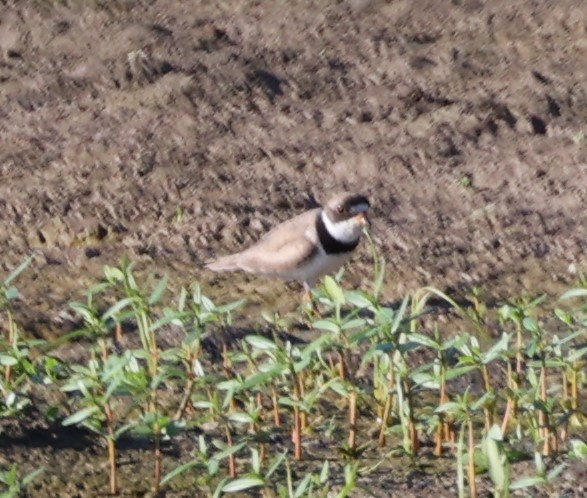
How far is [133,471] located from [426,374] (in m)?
0.96

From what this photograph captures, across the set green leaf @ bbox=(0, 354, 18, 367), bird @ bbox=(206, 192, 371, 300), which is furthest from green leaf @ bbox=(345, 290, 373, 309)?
bird @ bbox=(206, 192, 371, 300)

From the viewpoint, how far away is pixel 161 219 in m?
7.69

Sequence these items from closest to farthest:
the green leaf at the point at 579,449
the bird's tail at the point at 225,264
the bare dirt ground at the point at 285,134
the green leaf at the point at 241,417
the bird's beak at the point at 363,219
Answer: the green leaf at the point at 579,449, the green leaf at the point at 241,417, the bird's tail at the point at 225,264, the bird's beak at the point at 363,219, the bare dirt ground at the point at 285,134

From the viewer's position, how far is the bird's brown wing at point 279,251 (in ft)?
23.2

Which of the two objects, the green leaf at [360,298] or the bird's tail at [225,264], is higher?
the green leaf at [360,298]

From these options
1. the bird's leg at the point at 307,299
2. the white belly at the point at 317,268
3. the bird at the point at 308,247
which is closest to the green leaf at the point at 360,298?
the bird's leg at the point at 307,299

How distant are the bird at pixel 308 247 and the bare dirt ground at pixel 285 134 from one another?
159 mm

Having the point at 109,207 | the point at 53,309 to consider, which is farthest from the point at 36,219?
the point at 53,309

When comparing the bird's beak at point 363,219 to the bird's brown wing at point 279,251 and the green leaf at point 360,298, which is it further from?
the green leaf at point 360,298

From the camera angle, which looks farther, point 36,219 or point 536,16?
point 536,16

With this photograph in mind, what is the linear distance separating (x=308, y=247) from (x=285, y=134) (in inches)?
54.1

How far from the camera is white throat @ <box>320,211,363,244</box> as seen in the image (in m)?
7.12

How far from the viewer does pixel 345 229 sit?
23.4 ft

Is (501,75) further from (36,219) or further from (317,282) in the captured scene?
(36,219)
